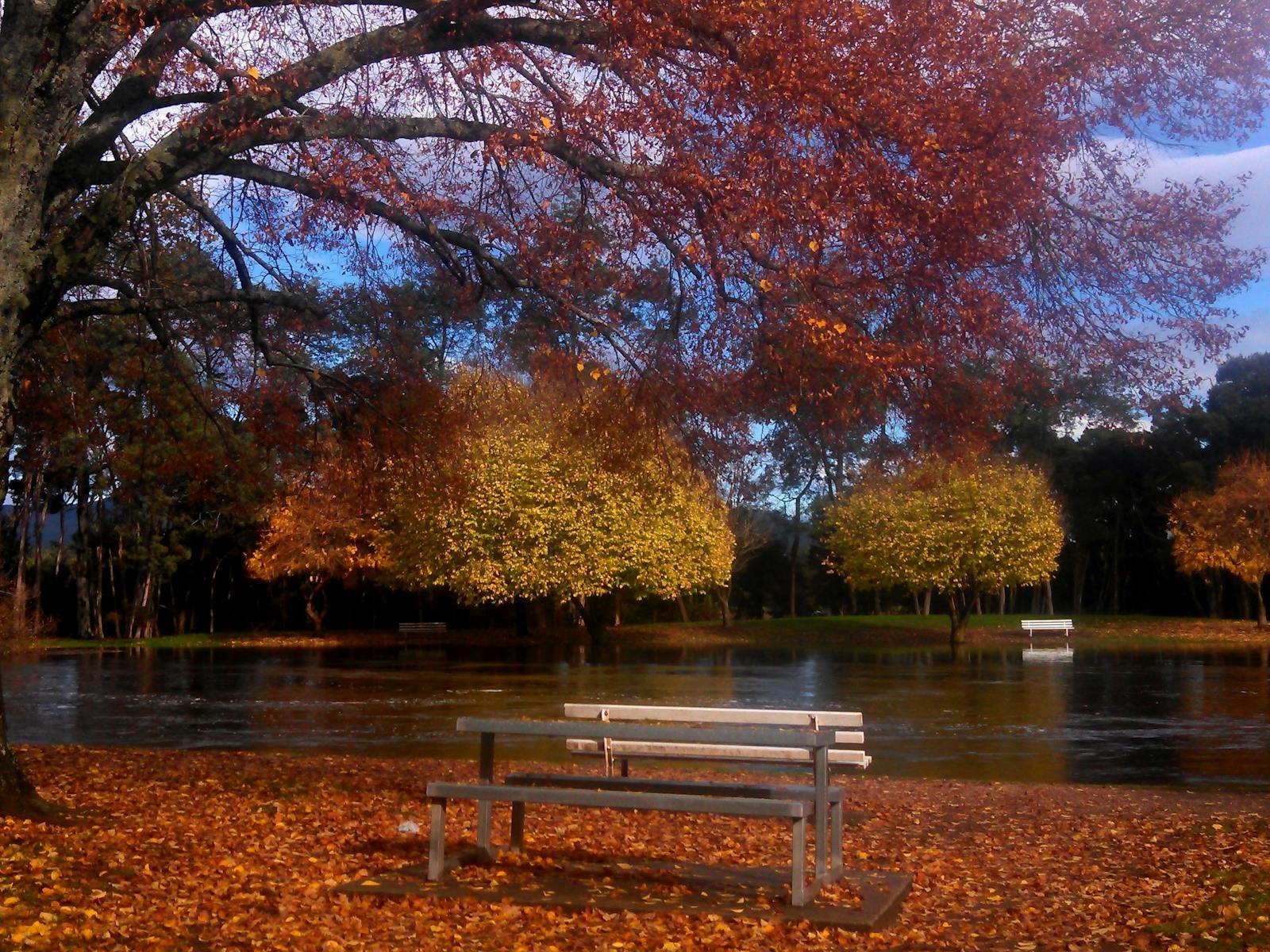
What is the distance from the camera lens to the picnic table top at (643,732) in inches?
256

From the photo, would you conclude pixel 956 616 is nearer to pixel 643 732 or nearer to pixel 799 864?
pixel 643 732

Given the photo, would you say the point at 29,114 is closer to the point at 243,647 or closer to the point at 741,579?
the point at 243,647

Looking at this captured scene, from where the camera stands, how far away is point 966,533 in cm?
4278

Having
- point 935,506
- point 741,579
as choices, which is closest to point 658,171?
point 935,506

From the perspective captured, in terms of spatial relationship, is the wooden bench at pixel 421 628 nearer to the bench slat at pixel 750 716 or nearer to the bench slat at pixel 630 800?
the bench slat at pixel 750 716

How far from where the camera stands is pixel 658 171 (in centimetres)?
912

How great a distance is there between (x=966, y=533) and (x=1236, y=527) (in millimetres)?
14596

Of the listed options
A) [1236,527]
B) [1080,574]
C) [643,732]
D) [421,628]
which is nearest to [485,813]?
[643,732]

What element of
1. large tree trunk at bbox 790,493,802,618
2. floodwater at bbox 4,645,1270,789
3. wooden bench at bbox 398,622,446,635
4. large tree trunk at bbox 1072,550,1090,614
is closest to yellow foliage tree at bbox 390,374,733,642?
floodwater at bbox 4,645,1270,789

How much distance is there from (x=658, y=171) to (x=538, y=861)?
15.2 ft

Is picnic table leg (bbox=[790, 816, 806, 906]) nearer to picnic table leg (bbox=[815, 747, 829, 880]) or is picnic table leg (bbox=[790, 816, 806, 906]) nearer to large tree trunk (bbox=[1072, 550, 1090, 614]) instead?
picnic table leg (bbox=[815, 747, 829, 880])

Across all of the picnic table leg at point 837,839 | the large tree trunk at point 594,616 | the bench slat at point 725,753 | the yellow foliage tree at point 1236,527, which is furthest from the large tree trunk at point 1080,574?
the picnic table leg at point 837,839

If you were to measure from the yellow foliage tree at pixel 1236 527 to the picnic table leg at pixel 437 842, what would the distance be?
49.6 metres

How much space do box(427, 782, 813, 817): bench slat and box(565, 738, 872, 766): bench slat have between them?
1.98m
